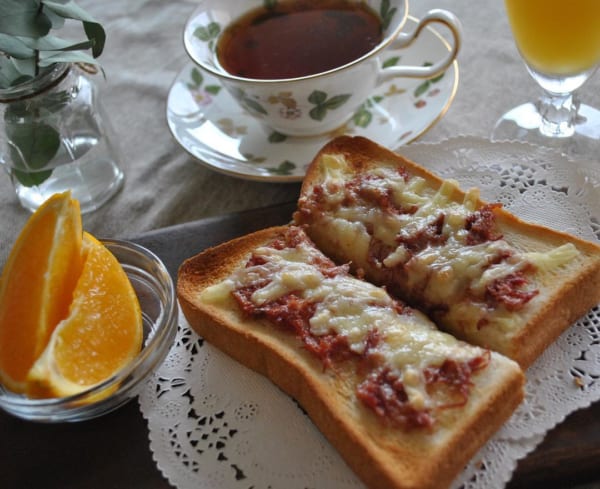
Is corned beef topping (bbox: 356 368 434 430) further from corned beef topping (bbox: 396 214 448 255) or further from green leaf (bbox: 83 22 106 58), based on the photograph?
green leaf (bbox: 83 22 106 58)

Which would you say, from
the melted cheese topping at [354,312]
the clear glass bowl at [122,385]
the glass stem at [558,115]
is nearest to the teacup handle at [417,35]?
the glass stem at [558,115]

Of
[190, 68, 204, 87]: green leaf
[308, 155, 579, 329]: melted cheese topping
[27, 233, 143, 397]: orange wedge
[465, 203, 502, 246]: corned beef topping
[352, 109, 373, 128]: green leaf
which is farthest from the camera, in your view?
[190, 68, 204, 87]: green leaf

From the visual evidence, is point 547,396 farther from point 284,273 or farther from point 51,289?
point 51,289

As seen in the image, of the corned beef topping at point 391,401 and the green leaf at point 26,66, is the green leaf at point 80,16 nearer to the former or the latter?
the green leaf at point 26,66

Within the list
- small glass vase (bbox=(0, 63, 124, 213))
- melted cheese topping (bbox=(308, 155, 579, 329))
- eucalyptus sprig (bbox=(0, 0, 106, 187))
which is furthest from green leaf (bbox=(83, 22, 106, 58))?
melted cheese topping (bbox=(308, 155, 579, 329))

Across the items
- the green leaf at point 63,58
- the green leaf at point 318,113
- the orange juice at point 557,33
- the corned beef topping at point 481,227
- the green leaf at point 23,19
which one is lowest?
the green leaf at point 318,113

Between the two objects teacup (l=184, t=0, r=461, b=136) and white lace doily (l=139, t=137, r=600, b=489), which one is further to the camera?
teacup (l=184, t=0, r=461, b=136)

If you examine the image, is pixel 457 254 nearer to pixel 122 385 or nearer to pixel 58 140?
pixel 122 385
